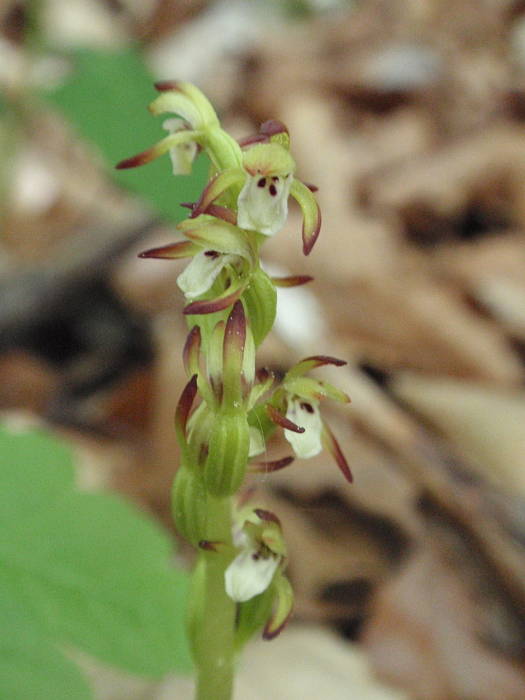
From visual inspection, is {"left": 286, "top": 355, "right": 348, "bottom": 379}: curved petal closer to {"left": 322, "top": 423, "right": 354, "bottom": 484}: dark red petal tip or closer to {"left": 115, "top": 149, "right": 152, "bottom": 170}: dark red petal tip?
{"left": 322, "top": 423, "right": 354, "bottom": 484}: dark red petal tip

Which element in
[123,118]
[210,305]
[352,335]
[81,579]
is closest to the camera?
[210,305]

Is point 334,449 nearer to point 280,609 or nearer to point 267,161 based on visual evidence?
point 280,609

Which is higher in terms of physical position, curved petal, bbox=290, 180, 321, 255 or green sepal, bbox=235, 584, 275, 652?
curved petal, bbox=290, 180, 321, 255

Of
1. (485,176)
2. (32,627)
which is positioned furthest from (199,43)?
(32,627)

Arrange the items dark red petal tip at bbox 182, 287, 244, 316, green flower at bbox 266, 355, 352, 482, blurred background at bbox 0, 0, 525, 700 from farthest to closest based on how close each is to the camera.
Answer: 1. blurred background at bbox 0, 0, 525, 700
2. green flower at bbox 266, 355, 352, 482
3. dark red petal tip at bbox 182, 287, 244, 316

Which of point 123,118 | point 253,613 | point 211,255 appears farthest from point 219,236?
point 123,118

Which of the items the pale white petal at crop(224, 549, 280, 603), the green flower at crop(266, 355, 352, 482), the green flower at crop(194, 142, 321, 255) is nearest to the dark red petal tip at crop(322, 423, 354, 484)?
the green flower at crop(266, 355, 352, 482)
